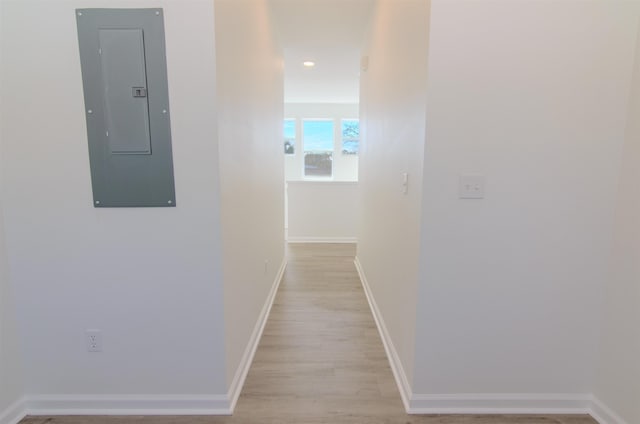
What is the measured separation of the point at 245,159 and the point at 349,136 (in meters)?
6.26

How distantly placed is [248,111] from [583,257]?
209 centimetres

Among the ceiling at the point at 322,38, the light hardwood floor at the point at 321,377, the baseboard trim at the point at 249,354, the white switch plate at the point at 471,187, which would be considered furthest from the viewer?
the ceiling at the point at 322,38

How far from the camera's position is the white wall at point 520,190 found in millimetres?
1498

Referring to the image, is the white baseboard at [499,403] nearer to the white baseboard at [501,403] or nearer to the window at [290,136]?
the white baseboard at [501,403]

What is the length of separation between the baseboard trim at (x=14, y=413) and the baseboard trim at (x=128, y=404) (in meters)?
0.02

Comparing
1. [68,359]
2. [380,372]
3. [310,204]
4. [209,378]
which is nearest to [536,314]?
[380,372]

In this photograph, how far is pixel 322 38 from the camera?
3.56 m

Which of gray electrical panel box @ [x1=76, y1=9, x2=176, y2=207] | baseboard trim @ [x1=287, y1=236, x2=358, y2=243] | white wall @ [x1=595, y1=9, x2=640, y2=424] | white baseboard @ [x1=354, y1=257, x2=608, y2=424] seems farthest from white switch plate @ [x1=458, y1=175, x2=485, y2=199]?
baseboard trim @ [x1=287, y1=236, x2=358, y2=243]

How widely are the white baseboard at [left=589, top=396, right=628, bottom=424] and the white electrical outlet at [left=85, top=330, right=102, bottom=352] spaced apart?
2.61 meters

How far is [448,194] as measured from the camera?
1.59 metres

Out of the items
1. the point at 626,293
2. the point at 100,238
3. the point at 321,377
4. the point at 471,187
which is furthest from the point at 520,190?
the point at 100,238

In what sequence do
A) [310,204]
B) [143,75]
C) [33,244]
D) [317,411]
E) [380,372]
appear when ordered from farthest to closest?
[310,204], [380,372], [317,411], [33,244], [143,75]

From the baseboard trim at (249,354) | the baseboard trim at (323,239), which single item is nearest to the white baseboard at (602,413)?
the baseboard trim at (249,354)

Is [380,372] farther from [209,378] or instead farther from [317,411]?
[209,378]
